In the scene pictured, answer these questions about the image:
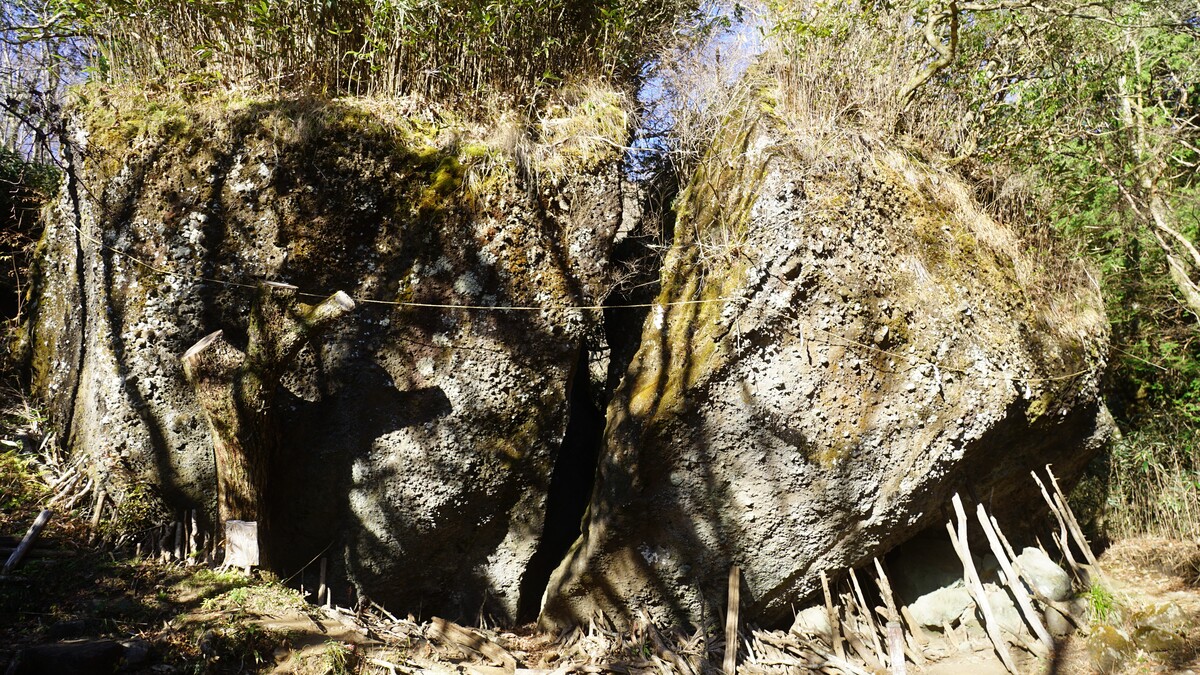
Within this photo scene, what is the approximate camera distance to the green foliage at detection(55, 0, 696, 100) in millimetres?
5137

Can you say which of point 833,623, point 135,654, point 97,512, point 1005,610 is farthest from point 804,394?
point 97,512

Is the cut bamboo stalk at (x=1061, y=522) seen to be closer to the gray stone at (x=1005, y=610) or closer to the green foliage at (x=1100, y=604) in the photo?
the green foliage at (x=1100, y=604)

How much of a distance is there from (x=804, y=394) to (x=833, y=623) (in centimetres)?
167

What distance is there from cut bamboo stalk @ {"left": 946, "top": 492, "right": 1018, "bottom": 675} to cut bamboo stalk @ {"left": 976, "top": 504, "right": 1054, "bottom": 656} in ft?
0.52

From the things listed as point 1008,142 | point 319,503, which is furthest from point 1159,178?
point 319,503

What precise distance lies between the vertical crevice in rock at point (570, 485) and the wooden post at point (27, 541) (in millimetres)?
3151

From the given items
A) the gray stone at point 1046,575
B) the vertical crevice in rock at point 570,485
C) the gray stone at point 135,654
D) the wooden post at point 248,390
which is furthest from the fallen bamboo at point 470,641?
the gray stone at point 1046,575

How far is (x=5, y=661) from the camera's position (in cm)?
308

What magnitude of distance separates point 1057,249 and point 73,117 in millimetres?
7622

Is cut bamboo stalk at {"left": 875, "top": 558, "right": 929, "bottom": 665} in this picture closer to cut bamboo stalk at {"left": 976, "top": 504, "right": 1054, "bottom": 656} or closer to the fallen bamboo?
cut bamboo stalk at {"left": 976, "top": 504, "right": 1054, "bottom": 656}

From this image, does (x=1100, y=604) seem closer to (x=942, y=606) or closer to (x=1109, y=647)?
(x=1109, y=647)

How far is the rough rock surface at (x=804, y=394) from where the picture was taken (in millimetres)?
4453

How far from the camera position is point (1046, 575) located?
5.17 m

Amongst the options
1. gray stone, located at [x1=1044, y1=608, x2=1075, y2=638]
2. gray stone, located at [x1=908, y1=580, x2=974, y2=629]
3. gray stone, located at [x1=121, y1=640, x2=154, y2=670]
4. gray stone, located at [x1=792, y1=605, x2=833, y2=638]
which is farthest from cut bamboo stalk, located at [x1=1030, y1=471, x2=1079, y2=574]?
gray stone, located at [x1=121, y1=640, x2=154, y2=670]
